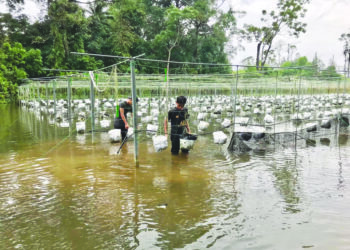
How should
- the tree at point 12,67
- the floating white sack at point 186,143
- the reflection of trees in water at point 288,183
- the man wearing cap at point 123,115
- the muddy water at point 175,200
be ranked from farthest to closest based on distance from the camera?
the tree at point 12,67 → the man wearing cap at point 123,115 → the floating white sack at point 186,143 → the reflection of trees in water at point 288,183 → the muddy water at point 175,200

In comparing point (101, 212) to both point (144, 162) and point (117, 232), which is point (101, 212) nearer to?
point (117, 232)

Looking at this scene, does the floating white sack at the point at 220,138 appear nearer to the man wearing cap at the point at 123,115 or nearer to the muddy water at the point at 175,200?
the muddy water at the point at 175,200

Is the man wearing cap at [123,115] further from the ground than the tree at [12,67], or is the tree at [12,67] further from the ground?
the tree at [12,67]

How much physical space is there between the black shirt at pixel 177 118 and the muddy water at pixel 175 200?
71 centimetres

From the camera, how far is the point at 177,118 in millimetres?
7297

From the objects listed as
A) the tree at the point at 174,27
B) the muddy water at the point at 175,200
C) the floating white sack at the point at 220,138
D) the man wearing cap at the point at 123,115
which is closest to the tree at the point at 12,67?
the tree at the point at 174,27

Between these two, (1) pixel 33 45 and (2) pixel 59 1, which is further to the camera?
(1) pixel 33 45

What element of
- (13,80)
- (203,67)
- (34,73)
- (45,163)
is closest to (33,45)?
(34,73)

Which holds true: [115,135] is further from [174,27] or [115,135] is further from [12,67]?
[174,27]

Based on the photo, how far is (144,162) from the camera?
6.97 metres

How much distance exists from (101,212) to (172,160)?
309 cm

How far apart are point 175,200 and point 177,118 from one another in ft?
9.75

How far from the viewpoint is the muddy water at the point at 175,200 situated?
350cm

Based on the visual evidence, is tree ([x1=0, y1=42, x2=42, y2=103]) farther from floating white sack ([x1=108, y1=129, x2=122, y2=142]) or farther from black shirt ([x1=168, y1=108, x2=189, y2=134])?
black shirt ([x1=168, y1=108, x2=189, y2=134])
